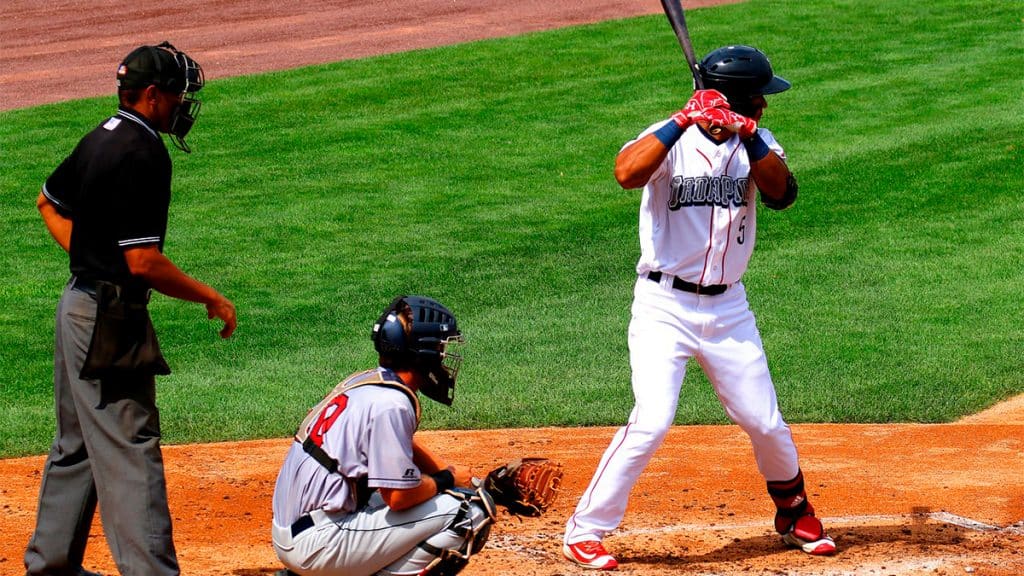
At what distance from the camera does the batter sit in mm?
5035

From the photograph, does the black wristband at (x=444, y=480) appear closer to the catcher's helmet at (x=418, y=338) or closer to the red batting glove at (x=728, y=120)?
the catcher's helmet at (x=418, y=338)

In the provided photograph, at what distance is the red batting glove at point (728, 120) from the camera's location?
4.87 metres

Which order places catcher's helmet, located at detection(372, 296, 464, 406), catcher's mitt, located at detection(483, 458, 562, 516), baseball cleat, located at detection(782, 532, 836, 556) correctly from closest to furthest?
catcher's helmet, located at detection(372, 296, 464, 406), catcher's mitt, located at detection(483, 458, 562, 516), baseball cleat, located at detection(782, 532, 836, 556)

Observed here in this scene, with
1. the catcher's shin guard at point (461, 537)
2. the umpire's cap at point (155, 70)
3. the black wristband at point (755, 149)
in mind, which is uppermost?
the umpire's cap at point (155, 70)

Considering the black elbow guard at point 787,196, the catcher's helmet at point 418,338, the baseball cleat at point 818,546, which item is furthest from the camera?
the baseball cleat at point 818,546

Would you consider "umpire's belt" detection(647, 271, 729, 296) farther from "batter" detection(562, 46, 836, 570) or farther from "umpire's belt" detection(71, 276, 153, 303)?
"umpire's belt" detection(71, 276, 153, 303)

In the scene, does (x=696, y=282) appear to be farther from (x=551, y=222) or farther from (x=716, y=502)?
(x=551, y=222)

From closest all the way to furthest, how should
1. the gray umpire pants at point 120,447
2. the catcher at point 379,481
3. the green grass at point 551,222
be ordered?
the catcher at point 379,481
the gray umpire pants at point 120,447
the green grass at point 551,222

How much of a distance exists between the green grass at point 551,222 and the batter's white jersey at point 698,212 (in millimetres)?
2833

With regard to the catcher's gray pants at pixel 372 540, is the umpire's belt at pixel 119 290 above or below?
above

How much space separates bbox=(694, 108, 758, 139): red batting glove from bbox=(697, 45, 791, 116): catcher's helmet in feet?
0.74

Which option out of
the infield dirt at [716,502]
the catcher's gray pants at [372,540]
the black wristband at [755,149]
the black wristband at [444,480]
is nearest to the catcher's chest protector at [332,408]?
the catcher's gray pants at [372,540]

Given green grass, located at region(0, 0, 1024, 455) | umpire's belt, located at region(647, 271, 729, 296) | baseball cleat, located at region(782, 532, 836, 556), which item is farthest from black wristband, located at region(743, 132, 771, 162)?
green grass, located at region(0, 0, 1024, 455)

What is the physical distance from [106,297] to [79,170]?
17.5 inches
